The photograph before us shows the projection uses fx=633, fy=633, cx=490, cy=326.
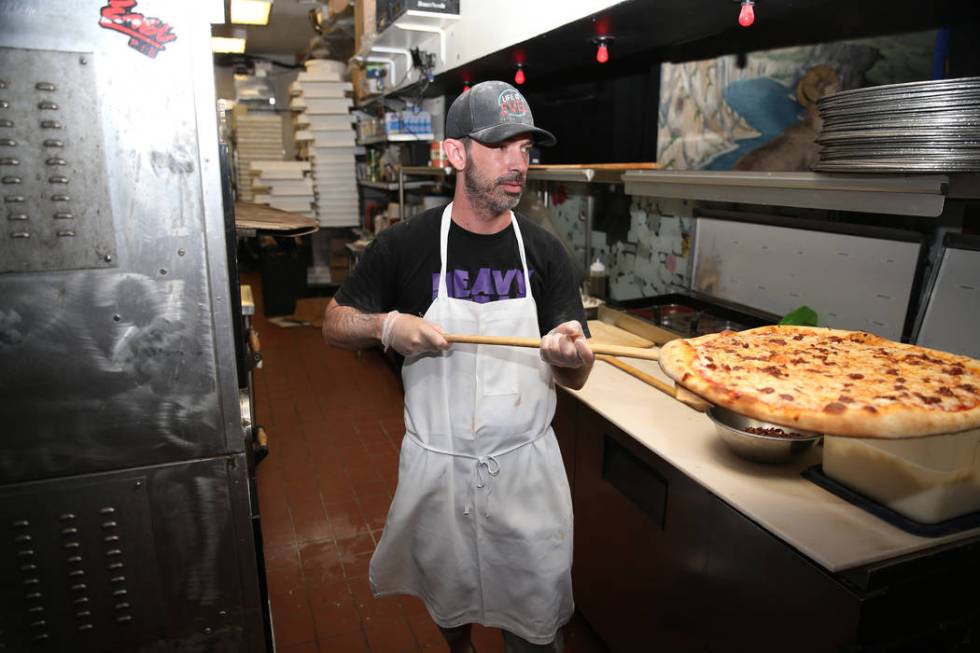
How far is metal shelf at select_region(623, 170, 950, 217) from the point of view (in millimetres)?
1594

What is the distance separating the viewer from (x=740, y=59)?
2.81 meters

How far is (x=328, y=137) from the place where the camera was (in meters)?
7.59

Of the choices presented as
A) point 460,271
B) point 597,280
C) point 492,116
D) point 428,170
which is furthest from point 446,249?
point 428,170

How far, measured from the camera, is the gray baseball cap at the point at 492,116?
6.01ft

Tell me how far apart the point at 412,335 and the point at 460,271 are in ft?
1.00

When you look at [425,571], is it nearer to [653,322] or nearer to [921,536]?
[921,536]

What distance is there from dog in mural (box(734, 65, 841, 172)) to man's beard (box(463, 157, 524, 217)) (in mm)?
1213

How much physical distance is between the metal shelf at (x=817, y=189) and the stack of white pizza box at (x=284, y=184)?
5.99m

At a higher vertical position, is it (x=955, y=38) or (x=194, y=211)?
(x=955, y=38)

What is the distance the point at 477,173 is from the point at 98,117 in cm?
96

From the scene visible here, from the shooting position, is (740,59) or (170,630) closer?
(170,630)

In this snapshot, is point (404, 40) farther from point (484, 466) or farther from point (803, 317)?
point (484, 466)

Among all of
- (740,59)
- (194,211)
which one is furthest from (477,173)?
(740,59)

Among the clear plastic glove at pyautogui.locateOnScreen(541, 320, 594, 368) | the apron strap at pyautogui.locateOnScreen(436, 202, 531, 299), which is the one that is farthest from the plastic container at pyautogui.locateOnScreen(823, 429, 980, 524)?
the apron strap at pyautogui.locateOnScreen(436, 202, 531, 299)
